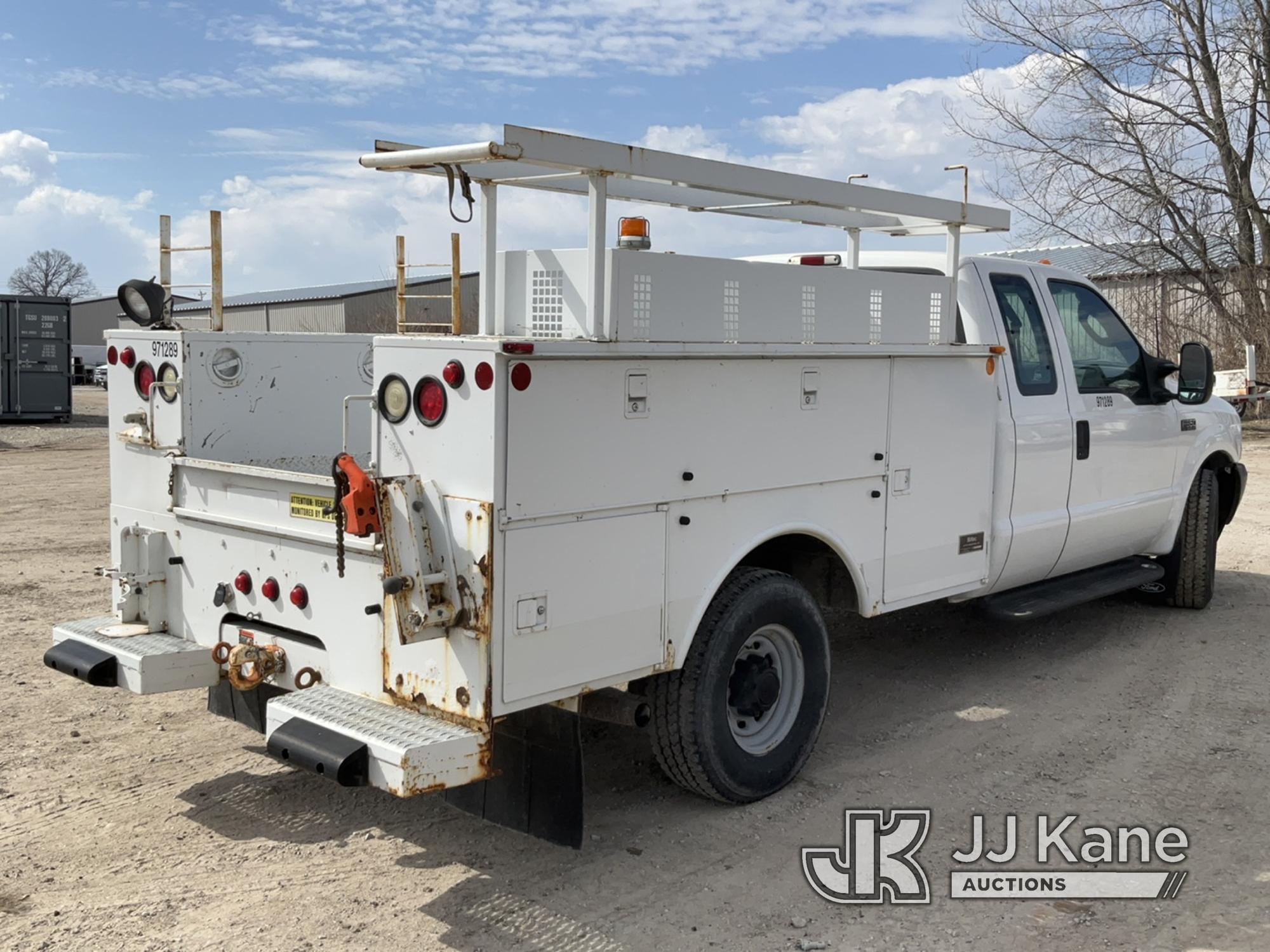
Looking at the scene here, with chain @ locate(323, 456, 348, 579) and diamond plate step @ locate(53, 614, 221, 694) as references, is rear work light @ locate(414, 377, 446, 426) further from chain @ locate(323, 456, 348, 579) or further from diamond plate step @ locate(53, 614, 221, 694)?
diamond plate step @ locate(53, 614, 221, 694)

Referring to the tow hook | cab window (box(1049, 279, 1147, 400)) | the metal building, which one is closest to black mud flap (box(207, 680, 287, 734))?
the tow hook

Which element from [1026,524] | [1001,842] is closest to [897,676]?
[1026,524]

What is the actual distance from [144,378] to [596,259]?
7.13 feet

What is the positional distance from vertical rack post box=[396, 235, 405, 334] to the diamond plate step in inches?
71.8

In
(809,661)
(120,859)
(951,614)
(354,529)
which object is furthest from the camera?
(951,614)

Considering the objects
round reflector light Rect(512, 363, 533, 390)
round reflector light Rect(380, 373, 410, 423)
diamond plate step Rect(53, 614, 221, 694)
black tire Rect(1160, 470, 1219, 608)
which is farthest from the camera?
black tire Rect(1160, 470, 1219, 608)

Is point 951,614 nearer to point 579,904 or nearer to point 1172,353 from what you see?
point 579,904

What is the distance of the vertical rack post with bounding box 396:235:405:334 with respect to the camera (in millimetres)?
6282

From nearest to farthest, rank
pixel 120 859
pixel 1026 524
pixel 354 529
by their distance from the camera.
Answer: pixel 354 529 < pixel 120 859 < pixel 1026 524

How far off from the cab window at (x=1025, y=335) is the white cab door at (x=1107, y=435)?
16 centimetres

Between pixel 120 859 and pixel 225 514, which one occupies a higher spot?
pixel 225 514

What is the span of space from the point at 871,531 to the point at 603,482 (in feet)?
5.25

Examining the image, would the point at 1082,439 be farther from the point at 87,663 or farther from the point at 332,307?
the point at 332,307

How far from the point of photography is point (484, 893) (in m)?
4.01
